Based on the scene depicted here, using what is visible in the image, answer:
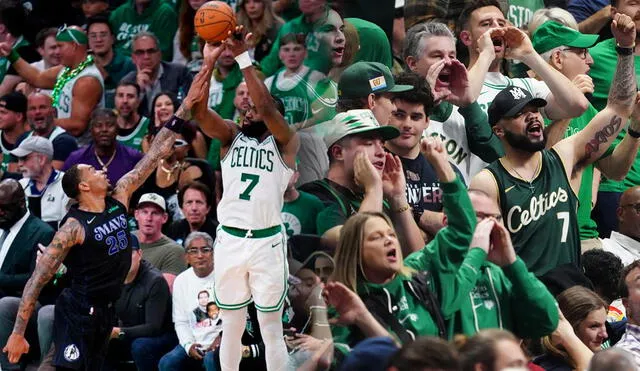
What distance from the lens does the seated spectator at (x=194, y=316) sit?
339 inches

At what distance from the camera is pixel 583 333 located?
6594 millimetres

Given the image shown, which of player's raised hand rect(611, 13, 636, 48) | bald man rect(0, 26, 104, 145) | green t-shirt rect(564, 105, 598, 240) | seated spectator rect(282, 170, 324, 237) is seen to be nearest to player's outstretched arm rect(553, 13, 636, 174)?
player's raised hand rect(611, 13, 636, 48)

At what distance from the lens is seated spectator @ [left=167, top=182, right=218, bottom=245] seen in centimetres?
947

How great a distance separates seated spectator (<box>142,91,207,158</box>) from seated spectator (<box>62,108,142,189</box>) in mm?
308

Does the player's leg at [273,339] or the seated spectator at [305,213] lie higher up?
the seated spectator at [305,213]

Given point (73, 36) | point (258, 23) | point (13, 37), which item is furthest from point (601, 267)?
point (13, 37)

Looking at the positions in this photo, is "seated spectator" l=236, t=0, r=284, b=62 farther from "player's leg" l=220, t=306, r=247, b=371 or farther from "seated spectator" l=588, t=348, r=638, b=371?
"seated spectator" l=588, t=348, r=638, b=371

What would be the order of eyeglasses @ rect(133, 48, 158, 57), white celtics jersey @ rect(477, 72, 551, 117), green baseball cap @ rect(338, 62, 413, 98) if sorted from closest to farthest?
green baseball cap @ rect(338, 62, 413, 98) → white celtics jersey @ rect(477, 72, 551, 117) → eyeglasses @ rect(133, 48, 158, 57)

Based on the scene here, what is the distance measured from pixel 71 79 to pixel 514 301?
727cm

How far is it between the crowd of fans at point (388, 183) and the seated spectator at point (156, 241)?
13 mm

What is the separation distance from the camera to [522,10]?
7.78 m

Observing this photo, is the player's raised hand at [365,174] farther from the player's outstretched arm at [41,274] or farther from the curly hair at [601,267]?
the player's outstretched arm at [41,274]

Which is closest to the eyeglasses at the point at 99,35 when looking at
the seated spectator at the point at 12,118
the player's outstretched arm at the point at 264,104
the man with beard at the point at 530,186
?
the seated spectator at the point at 12,118

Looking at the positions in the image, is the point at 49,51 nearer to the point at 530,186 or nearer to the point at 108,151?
the point at 108,151
